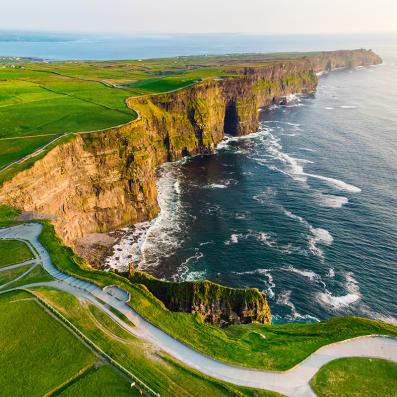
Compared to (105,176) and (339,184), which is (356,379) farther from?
(339,184)

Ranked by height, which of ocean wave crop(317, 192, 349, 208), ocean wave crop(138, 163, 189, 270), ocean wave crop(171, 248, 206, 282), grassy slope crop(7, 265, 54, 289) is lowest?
ocean wave crop(138, 163, 189, 270)

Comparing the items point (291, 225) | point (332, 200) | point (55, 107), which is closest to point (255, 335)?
point (291, 225)

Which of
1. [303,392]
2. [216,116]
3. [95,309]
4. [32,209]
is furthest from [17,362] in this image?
[216,116]

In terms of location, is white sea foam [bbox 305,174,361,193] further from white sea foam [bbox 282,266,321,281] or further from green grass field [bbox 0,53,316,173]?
green grass field [bbox 0,53,316,173]

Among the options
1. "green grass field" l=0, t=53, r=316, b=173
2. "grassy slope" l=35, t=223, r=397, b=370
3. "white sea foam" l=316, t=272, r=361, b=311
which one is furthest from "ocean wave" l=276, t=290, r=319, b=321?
"green grass field" l=0, t=53, r=316, b=173

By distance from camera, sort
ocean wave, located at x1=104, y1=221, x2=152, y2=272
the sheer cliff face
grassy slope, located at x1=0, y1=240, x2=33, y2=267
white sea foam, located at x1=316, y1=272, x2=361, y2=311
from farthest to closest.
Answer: ocean wave, located at x1=104, y1=221, x2=152, y2=272, the sheer cliff face, white sea foam, located at x1=316, y1=272, x2=361, y2=311, grassy slope, located at x1=0, y1=240, x2=33, y2=267

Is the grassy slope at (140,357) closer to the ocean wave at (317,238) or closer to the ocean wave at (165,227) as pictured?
the ocean wave at (165,227)
